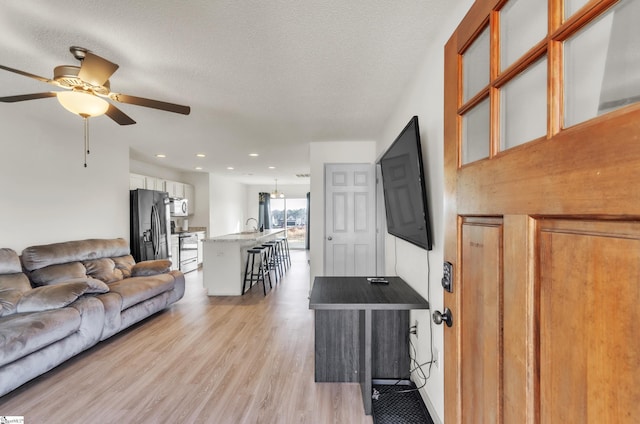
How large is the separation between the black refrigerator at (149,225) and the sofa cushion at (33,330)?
7.43 ft

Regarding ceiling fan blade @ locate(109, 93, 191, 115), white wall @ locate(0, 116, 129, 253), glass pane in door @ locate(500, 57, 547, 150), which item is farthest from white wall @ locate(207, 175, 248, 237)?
glass pane in door @ locate(500, 57, 547, 150)

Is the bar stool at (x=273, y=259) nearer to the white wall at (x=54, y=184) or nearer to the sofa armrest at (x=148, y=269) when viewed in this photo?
the sofa armrest at (x=148, y=269)

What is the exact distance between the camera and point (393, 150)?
2.38m

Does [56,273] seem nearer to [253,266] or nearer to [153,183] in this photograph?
[253,266]

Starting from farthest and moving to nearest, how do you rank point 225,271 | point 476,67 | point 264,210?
1. point 264,210
2. point 225,271
3. point 476,67

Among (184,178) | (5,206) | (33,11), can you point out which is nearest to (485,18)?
A: (33,11)

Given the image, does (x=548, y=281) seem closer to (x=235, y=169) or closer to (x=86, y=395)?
(x=86, y=395)

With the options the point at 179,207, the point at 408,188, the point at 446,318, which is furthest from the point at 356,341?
the point at 179,207

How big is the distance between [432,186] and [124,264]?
4.11 meters

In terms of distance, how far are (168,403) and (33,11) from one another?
102 inches

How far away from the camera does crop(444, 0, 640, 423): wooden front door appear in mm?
484

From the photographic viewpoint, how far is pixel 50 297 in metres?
2.53

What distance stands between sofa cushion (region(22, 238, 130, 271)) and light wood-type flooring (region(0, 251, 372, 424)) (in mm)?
1087

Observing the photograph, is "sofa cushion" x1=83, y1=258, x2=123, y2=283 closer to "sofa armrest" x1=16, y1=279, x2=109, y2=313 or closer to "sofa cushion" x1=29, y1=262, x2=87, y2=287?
"sofa cushion" x1=29, y1=262, x2=87, y2=287
